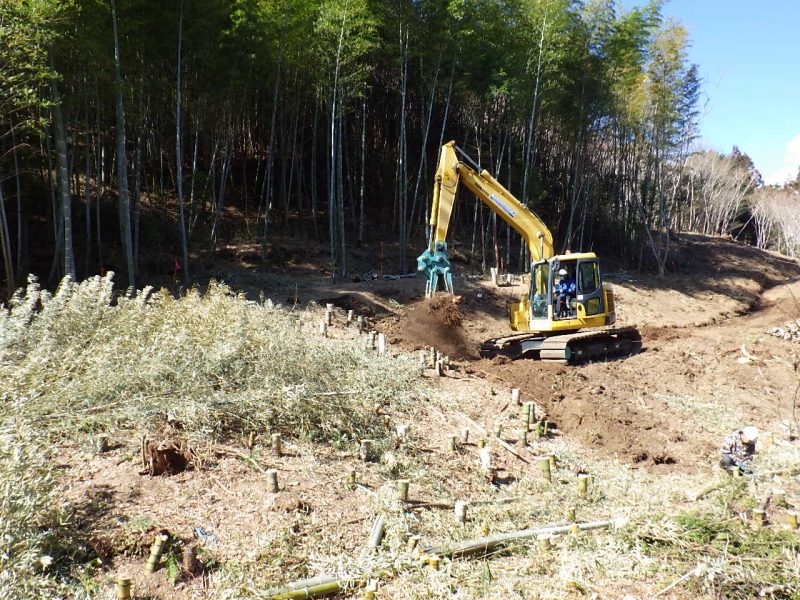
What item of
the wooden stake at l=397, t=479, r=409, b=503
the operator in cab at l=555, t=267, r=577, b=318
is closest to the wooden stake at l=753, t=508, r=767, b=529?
the wooden stake at l=397, t=479, r=409, b=503

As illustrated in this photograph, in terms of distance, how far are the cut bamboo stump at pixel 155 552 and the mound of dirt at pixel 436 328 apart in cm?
601

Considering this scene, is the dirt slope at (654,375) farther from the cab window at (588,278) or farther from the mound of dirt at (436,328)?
the cab window at (588,278)

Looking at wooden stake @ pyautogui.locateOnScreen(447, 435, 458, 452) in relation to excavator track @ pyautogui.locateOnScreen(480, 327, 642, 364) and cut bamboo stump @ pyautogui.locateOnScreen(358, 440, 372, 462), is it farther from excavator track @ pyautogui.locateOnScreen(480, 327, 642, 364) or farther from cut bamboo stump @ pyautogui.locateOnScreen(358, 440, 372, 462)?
excavator track @ pyautogui.locateOnScreen(480, 327, 642, 364)

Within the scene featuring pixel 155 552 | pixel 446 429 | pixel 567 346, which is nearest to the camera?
pixel 155 552

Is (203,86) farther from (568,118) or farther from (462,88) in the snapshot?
(568,118)

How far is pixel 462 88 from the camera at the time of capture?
1491 centimetres

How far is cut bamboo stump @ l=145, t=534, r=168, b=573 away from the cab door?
7.39 m

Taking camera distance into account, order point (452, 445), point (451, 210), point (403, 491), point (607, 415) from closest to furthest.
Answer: point (403, 491) → point (452, 445) → point (607, 415) → point (451, 210)

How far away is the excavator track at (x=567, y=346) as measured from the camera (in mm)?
8859

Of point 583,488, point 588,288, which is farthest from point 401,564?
point 588,288

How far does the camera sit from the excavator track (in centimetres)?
886

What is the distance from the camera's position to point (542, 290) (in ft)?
30.1

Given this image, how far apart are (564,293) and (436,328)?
205 centimetres

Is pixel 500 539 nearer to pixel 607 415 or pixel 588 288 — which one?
pixel 607 415
